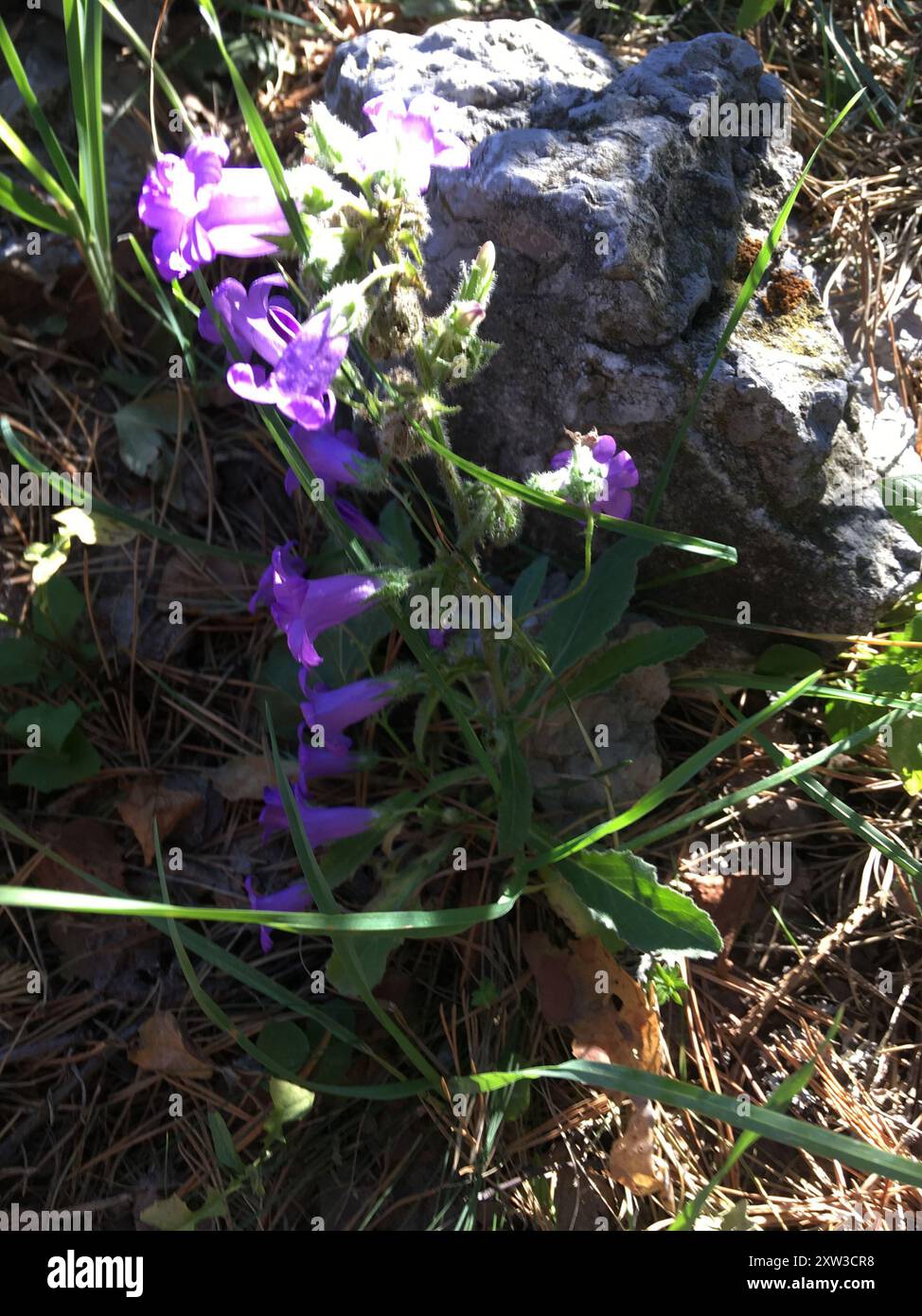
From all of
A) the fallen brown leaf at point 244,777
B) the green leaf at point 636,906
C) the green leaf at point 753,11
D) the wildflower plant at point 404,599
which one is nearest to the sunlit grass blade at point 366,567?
the wildflower plant at point 404,599

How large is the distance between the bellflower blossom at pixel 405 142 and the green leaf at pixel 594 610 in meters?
0.77

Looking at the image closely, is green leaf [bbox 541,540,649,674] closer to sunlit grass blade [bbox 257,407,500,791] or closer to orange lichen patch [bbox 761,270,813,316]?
sunlit grass blade [bbox 257,407,500,791]

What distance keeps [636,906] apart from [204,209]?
4.40ft

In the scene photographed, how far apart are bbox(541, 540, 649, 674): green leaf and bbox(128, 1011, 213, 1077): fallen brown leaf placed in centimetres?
101

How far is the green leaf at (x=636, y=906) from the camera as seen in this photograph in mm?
1772

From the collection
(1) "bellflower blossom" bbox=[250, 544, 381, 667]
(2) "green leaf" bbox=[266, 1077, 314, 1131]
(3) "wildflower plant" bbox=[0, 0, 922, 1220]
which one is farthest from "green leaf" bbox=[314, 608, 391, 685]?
(2) "green leaf" bbox=[266, 1077, 314, 1131]

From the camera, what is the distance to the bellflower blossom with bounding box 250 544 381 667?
1.77m

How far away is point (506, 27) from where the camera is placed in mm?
2357

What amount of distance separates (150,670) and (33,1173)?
3.38ft

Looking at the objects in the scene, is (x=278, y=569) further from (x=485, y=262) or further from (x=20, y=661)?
(x=20, y=661)

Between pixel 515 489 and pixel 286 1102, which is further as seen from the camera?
pixel 286 1102

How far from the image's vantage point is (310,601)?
1.82 meters

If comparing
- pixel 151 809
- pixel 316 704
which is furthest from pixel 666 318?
pixel 151 809
